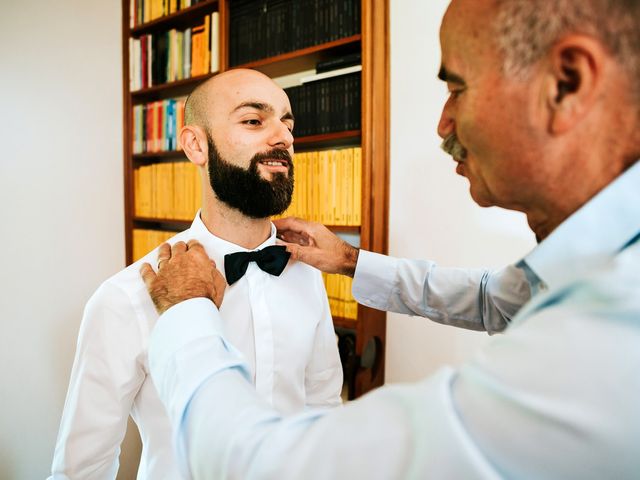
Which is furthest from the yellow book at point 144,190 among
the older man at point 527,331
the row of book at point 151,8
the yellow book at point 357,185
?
the older man at point 527,331

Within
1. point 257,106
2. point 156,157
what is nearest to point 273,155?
point 257,106

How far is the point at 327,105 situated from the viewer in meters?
2.04

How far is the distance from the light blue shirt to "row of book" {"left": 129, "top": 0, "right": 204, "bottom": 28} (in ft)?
8.85

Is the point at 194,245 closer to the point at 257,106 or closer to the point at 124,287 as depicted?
the point at 124,287

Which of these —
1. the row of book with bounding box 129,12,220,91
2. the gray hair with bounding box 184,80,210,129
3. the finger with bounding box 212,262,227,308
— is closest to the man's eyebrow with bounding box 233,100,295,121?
the gray hair with bounding box 184,80,210,129

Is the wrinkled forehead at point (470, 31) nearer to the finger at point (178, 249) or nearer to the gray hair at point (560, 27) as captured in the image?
the gray hair at point (560, 27)

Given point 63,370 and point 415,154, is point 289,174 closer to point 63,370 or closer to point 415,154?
point 415,154

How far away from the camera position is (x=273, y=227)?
1.43 metres

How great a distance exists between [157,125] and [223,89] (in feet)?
5.77

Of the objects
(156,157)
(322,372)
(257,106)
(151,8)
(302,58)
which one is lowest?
(322,372)

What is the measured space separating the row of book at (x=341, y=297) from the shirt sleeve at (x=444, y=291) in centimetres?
61

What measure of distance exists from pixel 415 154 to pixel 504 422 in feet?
5.39

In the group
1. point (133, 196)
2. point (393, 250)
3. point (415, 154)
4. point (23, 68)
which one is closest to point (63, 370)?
point (133, 196)

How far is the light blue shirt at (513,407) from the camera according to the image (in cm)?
43
